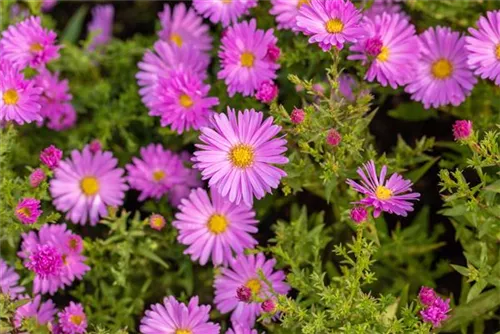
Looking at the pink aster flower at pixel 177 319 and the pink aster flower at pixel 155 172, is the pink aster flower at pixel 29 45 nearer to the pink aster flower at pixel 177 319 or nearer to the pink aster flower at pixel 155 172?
the pink aster flower at pixel 155 172

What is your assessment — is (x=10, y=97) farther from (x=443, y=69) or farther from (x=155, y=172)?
(x=443, y=69)

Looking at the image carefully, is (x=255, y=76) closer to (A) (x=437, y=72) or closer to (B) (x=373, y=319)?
(A) (x=437, y=72)

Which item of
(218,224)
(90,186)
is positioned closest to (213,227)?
(218,224)

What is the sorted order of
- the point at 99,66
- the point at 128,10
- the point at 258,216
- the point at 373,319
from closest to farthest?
the point at 373,319 < the point at 258,216 < the point at 99,66 < the point at 128,10

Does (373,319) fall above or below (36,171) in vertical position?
below

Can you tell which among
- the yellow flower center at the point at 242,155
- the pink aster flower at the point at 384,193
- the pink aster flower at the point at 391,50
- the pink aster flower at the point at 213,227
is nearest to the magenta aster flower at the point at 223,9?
the pink aster flower at the point at 391,50

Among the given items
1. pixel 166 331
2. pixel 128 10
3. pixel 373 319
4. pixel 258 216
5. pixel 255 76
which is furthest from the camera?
pixel 128 10

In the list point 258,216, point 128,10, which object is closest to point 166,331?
→ point 258,216
